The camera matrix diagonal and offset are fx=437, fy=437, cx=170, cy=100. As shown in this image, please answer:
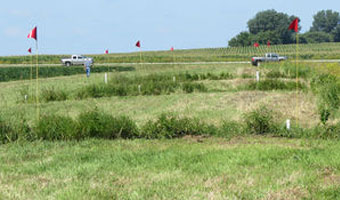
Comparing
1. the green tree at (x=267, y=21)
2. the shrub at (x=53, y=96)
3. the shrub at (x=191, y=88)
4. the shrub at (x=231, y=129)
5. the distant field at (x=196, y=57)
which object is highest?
the green tree at (x=267, y=21)

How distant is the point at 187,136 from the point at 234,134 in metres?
1.01

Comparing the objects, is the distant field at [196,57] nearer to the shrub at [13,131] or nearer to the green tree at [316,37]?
the green tree at [316,37]

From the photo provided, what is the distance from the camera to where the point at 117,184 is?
5770 millimetres

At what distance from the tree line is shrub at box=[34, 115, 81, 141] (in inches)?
3937

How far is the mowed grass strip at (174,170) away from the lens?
5.36 metres

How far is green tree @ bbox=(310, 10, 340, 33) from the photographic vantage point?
458ft

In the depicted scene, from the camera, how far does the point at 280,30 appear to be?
113 meters

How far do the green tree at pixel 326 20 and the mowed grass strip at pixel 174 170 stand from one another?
143 metres

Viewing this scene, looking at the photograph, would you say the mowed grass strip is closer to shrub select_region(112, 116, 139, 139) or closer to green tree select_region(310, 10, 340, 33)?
shrub select_region(112, 116, 139, 139)

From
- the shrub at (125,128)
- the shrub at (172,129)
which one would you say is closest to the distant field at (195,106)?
the shrub at (172,129)

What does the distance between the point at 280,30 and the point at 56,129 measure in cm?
10956

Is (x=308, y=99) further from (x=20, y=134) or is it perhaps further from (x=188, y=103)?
(x=20, y=134)

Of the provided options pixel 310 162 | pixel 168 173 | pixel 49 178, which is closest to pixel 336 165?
pixel 310 162

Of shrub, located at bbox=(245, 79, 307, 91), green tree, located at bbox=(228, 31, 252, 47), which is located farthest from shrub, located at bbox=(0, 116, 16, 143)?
green tree, located at bbox=(228, 31, 252, 47)
